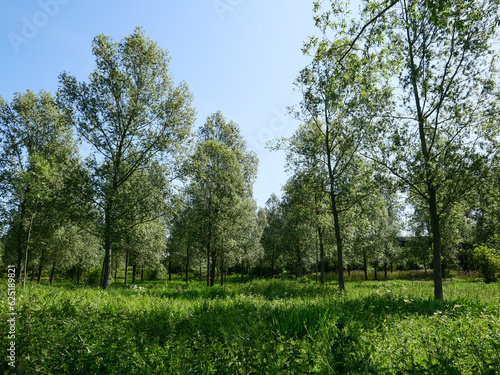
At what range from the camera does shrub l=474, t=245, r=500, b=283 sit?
23.8 metres

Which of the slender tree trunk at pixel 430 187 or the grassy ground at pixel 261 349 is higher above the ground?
the slender tree trunk at pixel 430 187

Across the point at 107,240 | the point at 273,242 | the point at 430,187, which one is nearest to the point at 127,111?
the point at 107,240

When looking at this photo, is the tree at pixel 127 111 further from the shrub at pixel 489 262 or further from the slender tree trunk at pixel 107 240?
the shrub at pixel 489 262

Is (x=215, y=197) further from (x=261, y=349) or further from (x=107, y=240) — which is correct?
(x=261, y=349)

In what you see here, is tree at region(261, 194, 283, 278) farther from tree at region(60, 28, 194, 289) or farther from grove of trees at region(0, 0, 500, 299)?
tree at region(60, 28, 194, 289)

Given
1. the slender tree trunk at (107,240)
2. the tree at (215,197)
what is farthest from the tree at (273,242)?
the slender tree trunk at (107,240)

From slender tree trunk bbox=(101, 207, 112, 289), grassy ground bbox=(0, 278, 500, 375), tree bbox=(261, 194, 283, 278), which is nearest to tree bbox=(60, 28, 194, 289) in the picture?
slender tree trunk bbox=(101, 207, 112, 289)

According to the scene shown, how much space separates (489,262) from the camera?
24.1m

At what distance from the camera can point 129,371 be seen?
3547mm

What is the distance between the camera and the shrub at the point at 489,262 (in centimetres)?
2375

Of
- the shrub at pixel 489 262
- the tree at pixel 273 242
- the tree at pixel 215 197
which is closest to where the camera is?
the tree at pixel 215 197

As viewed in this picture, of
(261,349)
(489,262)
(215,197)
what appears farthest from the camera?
(489,262)

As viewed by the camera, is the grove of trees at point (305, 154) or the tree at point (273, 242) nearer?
the grove of trees at point (305, 154)

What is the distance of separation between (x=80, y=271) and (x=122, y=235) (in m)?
35.2
